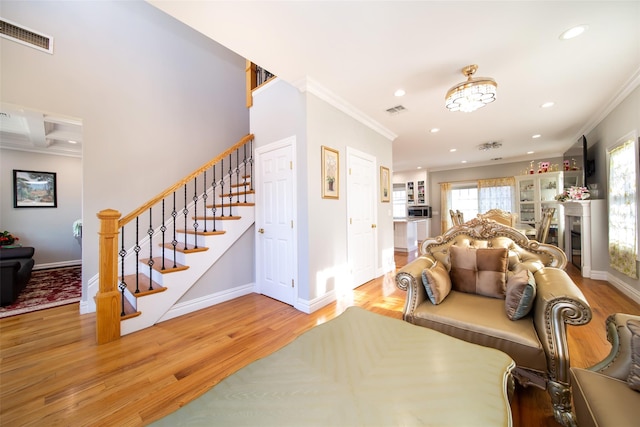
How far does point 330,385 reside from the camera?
3.31 feet

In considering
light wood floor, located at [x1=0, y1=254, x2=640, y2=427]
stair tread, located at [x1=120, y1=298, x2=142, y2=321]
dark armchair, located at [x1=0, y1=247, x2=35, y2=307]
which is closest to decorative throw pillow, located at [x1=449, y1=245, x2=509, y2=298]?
light wood floor, located at [x1=0, y1=254, x2=640, y2=427]

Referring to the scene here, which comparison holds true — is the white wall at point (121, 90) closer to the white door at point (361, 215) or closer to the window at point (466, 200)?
the white door at point (361, 215)

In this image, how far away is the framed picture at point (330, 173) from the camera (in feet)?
9.80

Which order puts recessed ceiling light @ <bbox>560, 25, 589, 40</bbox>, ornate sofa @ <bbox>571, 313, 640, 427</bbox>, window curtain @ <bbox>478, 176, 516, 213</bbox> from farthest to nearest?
window curtain @ <bbox>478, 176, 516, 213</bbox> → recessed ceiling light @ <bbox>560, 25, 589, 40</bbox> → ornate sofa @ <bbox>571, 313, 640, 427</bbox>

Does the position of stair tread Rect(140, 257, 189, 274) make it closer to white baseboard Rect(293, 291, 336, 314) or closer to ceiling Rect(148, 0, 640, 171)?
white baseboard Rect(293, 291, 336, 314)

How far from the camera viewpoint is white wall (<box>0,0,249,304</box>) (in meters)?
2.68

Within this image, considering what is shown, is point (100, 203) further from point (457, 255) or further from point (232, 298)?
point (457, 255)

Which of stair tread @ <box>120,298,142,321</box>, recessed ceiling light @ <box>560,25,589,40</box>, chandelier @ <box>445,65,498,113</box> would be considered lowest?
stair tread @ <box>120,298,142,321</box>

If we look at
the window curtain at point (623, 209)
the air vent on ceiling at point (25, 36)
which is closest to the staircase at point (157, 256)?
the air vent on ceiling at point (25, 36)

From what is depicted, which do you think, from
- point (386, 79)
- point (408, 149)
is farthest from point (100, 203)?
point (408, 149)

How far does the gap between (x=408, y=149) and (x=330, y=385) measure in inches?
228

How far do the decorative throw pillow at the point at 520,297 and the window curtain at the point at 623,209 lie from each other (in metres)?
2.80

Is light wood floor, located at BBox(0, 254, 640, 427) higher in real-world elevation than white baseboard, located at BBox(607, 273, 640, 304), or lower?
lower

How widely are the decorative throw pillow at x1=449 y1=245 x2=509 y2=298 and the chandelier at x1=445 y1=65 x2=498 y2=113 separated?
1.53 m
